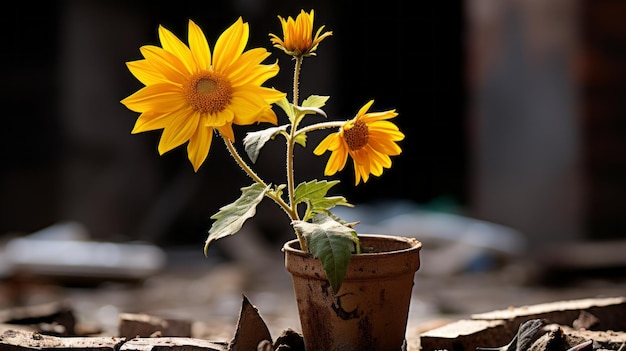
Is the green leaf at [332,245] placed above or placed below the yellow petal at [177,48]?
below

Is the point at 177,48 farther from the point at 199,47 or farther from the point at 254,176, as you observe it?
the point at 254,176

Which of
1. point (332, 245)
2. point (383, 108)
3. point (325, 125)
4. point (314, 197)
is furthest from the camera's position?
point (383, 108)

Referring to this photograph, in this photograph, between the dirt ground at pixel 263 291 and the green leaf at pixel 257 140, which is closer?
the green leaf at pixel 257 140

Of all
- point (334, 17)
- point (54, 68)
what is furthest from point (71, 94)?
point (334, 17)

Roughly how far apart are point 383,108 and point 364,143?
9.01m

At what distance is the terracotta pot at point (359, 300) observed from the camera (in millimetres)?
2328

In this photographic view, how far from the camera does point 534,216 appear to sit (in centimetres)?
776

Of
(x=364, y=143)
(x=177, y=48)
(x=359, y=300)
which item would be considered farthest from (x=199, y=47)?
(x=359, y=300)

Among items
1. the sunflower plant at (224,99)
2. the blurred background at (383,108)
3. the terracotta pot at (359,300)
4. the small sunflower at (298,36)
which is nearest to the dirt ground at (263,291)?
the blurred background at (383,108)

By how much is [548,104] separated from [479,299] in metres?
1.99

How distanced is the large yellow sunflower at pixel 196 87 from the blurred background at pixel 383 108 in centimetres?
520

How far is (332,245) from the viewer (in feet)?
7.25

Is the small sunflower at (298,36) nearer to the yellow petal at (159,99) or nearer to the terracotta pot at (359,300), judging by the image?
the yellow petal at (159,99)

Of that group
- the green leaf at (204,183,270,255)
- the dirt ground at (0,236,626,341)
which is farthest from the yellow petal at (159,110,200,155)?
the dirt ground at (0,236,626,341)
